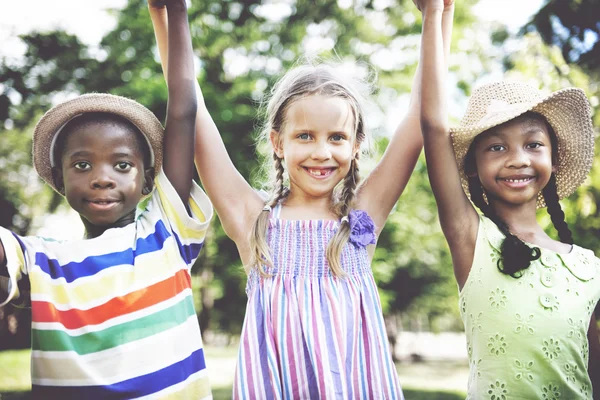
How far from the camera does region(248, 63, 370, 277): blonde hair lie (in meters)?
2.46

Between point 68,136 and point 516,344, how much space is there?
1905 mm

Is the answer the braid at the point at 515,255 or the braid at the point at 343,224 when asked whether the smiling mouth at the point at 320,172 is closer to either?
the braid at the point at 343,224

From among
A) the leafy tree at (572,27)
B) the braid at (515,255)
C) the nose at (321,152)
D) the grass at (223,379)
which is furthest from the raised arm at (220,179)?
the grass at (223,379)

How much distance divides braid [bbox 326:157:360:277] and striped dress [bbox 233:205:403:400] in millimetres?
35

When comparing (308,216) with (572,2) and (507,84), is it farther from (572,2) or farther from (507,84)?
(572,2)

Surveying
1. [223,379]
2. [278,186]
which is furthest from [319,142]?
[223,379]

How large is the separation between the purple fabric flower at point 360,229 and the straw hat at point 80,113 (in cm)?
82

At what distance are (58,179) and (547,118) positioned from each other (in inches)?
81.5

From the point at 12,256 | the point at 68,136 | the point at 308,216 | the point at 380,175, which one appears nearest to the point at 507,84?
the point at 380,175

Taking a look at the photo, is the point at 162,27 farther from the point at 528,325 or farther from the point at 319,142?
the point at 528,325

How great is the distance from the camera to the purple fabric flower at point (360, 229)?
249cm

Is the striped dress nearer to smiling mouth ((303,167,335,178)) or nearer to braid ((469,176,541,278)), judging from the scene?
smiling mouth ((303,167,335,178))

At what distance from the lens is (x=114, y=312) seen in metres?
2.12

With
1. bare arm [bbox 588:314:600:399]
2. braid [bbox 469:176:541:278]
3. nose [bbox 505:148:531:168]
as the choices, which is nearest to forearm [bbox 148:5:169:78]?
nose [bbox 505:148:531:168]
